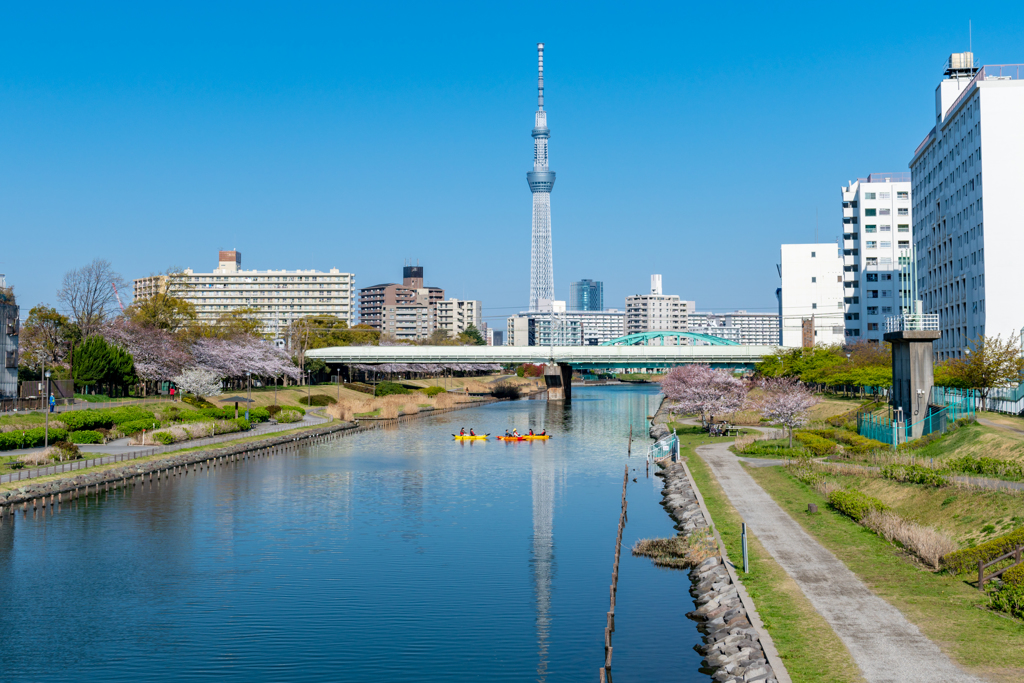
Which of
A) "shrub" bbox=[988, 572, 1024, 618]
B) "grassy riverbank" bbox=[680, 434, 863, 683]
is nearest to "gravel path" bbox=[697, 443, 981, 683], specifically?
"grassy riverbank" bbox=[680, 434, 863, 683]

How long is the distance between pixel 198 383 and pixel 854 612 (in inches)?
3099

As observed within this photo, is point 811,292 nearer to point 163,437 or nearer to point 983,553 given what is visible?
point 163,437

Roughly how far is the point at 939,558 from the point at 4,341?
73.7m

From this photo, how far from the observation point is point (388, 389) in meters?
131

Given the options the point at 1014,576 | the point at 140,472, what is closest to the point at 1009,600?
the point at 1014,576

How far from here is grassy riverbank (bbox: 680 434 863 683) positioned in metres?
16.6

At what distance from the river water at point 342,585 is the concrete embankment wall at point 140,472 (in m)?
2.00

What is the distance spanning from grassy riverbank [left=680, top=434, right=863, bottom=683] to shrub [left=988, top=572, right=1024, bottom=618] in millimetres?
4149

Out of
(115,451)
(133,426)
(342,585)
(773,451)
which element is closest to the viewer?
(342,585)

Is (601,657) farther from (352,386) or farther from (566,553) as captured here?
(352,386)

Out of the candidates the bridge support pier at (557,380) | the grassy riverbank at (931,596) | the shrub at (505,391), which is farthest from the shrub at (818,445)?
the shrub at (505,391)

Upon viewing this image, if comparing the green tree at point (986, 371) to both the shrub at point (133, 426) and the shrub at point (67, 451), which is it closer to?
the shrub at point (67, 451)

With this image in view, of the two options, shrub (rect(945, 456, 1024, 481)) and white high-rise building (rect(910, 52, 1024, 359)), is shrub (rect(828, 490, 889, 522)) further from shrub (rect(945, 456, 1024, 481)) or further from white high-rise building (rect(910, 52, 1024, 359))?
white high-rise building (rect(910, 52, 1024, 359))

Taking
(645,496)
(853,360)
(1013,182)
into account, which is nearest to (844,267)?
(853,360)
